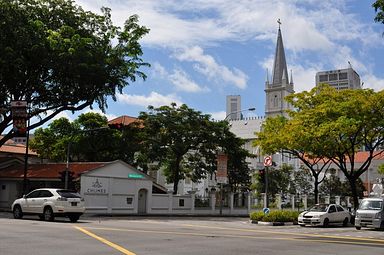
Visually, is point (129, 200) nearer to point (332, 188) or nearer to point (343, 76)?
point (332, 188)

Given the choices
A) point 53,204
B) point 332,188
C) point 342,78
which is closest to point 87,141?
point 53,204

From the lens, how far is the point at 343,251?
Result: 14.6m

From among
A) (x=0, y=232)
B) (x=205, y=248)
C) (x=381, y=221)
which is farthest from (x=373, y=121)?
(x=0, y=232)

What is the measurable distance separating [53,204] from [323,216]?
15.8m

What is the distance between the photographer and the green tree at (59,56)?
36.8m

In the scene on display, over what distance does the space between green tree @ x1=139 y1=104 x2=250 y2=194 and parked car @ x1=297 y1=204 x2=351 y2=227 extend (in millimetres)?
18817

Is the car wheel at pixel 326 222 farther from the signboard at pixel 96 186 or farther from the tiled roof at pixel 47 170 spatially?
the tiled roof at pixel 47 170

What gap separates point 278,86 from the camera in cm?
13412

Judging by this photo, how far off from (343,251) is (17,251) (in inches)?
350

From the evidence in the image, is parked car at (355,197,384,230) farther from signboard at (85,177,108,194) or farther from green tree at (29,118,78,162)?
green tree at (29,118,78,162)

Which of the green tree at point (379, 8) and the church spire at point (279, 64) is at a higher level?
the church spire at point (279, 64)

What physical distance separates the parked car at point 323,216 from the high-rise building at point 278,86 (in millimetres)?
98931

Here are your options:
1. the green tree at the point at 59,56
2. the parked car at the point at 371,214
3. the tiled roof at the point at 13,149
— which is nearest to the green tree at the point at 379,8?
the parked car at the point at 371,214

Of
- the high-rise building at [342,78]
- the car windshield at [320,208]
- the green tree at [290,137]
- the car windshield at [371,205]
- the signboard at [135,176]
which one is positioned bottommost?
the car windshield at [320,208]
